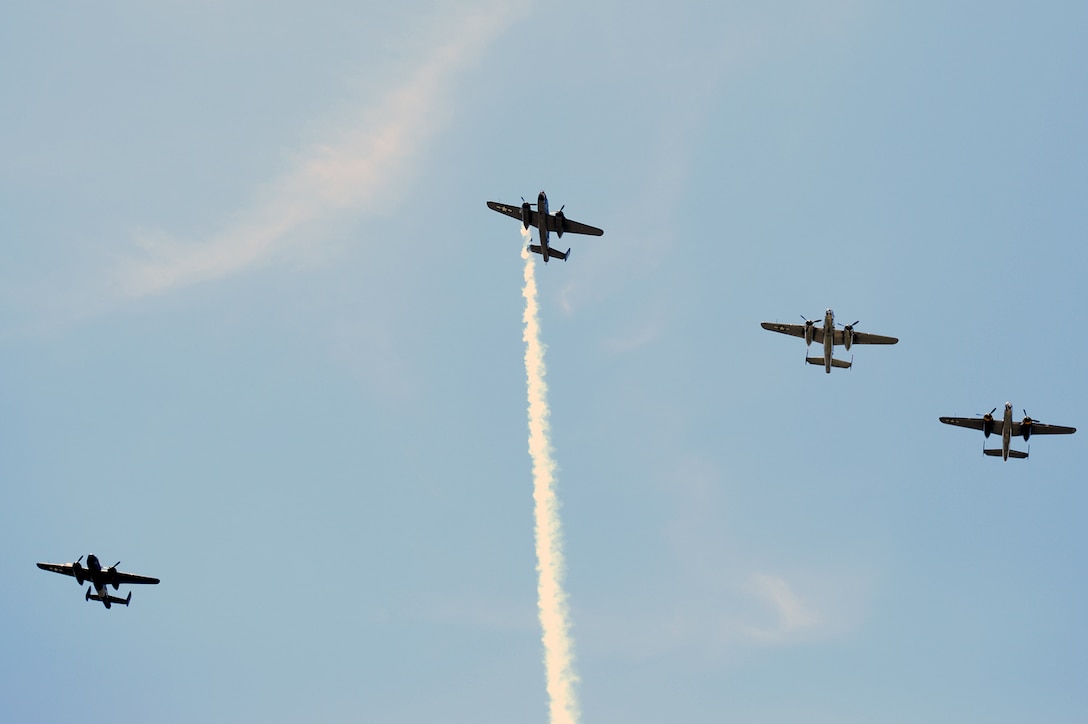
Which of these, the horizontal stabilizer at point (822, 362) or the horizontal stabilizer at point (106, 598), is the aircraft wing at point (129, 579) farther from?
the horizontal stabilizer at point (822, 362)

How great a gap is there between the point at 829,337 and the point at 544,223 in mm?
26860

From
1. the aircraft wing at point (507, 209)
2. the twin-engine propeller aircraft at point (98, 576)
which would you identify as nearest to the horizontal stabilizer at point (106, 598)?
the twin-engine propeller aircraft at point (98, 576)

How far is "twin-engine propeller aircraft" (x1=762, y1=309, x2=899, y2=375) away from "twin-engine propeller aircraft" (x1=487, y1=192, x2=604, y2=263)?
65.4 feet

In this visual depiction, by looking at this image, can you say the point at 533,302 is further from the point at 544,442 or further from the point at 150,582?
the point at 150,582

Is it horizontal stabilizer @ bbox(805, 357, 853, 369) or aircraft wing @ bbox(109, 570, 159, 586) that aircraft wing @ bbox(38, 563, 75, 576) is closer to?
aircraft wing @ bbox(109, 570, 159, 586)

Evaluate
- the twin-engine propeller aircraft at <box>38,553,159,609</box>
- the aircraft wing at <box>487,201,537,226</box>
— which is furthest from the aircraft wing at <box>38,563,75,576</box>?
the aircraft wing at <box>487,201,537,226</box>

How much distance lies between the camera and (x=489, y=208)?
8669 centimetres

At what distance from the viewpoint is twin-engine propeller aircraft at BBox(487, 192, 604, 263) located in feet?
274

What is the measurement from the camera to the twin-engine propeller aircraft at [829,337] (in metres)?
85.1

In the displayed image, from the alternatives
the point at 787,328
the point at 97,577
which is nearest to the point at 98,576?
the point at 97,577

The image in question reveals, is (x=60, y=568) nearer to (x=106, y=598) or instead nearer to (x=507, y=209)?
(x=106, y=598)

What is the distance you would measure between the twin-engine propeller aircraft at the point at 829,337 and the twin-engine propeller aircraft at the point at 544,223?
19936 millimetres

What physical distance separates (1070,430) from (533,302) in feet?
164

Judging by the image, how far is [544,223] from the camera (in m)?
84.0
